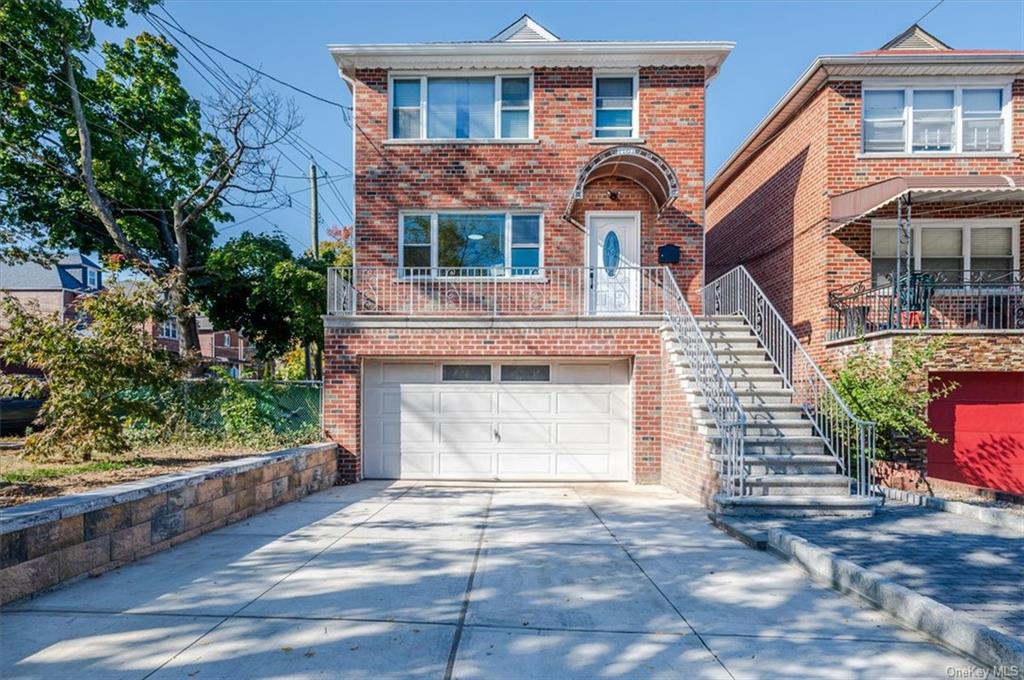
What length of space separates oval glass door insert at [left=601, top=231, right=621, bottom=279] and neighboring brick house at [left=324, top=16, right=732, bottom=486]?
3 cm

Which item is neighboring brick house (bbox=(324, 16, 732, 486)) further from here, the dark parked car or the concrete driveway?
the dark parked car

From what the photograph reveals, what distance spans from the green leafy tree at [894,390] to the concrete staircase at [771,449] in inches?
34.5

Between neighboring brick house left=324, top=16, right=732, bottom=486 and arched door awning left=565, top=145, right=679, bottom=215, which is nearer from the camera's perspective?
arched door awning left=565, top=145, right=679, bottom=215

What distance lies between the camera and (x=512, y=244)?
10703mm

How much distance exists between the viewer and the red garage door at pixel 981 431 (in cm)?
923

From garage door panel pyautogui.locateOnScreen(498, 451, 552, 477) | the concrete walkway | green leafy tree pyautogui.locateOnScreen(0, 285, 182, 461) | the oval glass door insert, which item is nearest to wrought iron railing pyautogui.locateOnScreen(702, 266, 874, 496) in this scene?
the concrete walkway

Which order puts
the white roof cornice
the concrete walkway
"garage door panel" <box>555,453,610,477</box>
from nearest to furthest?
the concrete walkway, "garage door panel" <box>555,453,610,477</box>, the white roof cornice

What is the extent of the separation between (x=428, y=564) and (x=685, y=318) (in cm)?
591

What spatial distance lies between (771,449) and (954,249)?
268 inches

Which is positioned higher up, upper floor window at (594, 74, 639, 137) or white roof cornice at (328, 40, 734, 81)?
white roof cornice at (328, 40, 734, 81)

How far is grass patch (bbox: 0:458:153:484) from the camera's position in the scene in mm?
5811

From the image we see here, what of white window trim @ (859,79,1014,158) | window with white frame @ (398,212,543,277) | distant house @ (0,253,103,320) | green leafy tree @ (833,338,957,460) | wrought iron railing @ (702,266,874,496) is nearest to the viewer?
wrought iron railing @ (702,266,874,496)

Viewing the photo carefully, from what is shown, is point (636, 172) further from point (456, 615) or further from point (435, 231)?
point (456, 615)

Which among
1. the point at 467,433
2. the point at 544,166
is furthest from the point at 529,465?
the point at 544,166
